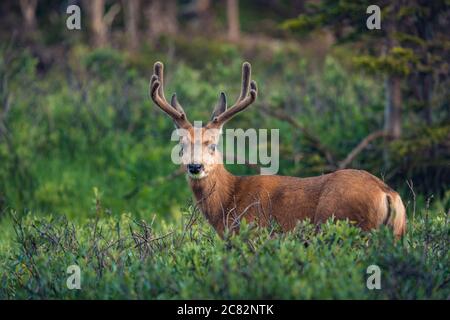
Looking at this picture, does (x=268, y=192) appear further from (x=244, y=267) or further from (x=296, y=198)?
(x=244, y=267)

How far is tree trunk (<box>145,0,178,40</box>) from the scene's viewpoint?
31062 mm

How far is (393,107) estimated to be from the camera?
495 inches

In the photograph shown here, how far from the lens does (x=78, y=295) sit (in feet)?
22.0

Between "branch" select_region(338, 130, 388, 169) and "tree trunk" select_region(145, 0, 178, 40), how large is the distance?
1827cm

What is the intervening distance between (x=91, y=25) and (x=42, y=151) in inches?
536

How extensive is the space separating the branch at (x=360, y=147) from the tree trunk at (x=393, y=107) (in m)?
0.12

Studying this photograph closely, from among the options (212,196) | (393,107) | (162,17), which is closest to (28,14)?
(162,17)

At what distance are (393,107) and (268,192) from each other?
14.2ft

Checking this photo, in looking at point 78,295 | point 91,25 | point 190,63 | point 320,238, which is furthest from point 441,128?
point 91,25

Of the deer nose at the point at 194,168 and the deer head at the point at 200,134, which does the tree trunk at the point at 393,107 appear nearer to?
the deer head at the point at 200,134

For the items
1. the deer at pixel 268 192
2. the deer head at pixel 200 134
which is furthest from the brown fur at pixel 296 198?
the deer head at pixel 200 134

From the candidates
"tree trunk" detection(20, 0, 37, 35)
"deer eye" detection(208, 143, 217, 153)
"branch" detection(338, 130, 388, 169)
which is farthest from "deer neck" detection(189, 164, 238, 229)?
"tree trunk" detection(20, 0, 37, 35)

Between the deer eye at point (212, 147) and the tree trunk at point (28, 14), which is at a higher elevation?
the tree trunk at point (28, 14)

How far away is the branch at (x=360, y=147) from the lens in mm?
12133
